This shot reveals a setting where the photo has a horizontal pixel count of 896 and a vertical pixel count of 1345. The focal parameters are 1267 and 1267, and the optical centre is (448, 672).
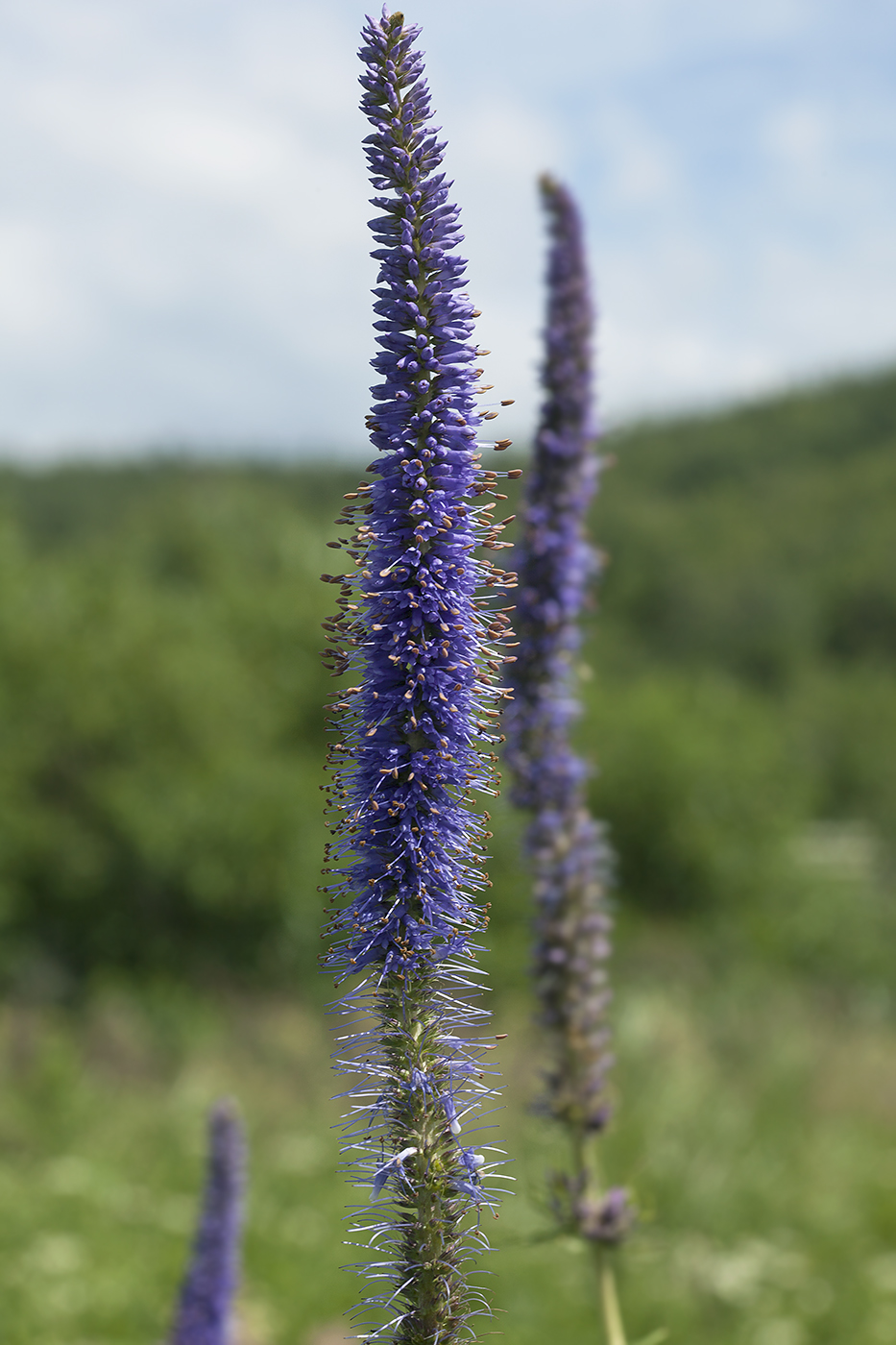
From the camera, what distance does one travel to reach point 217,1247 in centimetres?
575

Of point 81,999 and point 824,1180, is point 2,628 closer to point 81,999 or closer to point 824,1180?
point 81,999

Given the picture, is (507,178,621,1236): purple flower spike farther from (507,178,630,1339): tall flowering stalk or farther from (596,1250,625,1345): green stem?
(596,1250,625,1345): green stem

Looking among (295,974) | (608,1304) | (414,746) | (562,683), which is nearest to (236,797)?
(295,974)

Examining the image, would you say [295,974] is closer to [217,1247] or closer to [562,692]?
[217,1247]

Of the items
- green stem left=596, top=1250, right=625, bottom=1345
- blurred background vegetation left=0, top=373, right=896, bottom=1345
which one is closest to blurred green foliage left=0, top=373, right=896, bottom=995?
blurred background vegetation left=0, top=373, right=896, bottom=1345

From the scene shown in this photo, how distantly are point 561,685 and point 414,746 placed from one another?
2.65m

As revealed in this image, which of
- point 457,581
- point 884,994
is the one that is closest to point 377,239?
point 457,581

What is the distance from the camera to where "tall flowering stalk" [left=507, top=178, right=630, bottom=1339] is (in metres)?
5.31

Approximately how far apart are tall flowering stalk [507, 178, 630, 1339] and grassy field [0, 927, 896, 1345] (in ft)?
1.60

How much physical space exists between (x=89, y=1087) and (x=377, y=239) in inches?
664

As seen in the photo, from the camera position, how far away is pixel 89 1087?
57.6ft

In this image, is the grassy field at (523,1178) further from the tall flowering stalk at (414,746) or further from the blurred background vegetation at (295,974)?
the tall flowering stalk at (414,746)

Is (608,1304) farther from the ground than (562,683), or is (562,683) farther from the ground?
(562,683)

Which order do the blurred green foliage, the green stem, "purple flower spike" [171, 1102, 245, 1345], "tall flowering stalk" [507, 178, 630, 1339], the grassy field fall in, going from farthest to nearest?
the blurred green foliage, the grassy field, "purple flower spike" [171, 1102, 245, 1345], "tall flowering stalk" [507, 178, 630, 1339], the green stem
